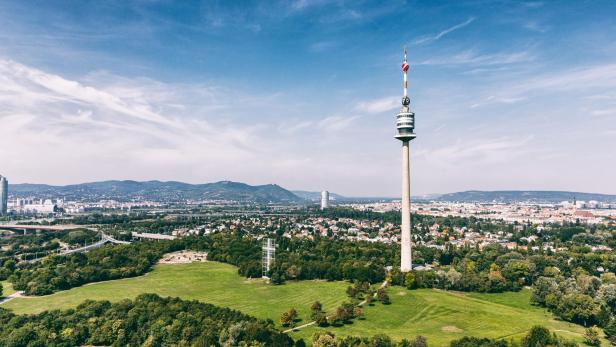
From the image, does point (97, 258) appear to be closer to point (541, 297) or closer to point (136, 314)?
point (136, 314)

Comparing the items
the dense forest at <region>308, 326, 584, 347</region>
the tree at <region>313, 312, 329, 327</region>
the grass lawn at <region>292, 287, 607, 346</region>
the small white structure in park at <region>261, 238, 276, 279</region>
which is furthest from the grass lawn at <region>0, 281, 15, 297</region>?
the dense forest at <region>308, 326, 584, 347</region>

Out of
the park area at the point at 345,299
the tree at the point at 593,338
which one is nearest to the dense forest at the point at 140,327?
the park area at the point at 345,299

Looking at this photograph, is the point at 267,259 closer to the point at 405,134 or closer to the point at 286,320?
the point at 286,320

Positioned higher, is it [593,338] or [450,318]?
[593,338]

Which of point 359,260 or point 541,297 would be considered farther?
point 359,260

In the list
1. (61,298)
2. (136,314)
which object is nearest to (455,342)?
(136,314)

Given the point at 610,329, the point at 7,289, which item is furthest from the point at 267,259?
the point at 610,329

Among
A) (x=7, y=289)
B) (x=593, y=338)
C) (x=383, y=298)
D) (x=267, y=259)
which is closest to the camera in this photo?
(x=593, y=338)
